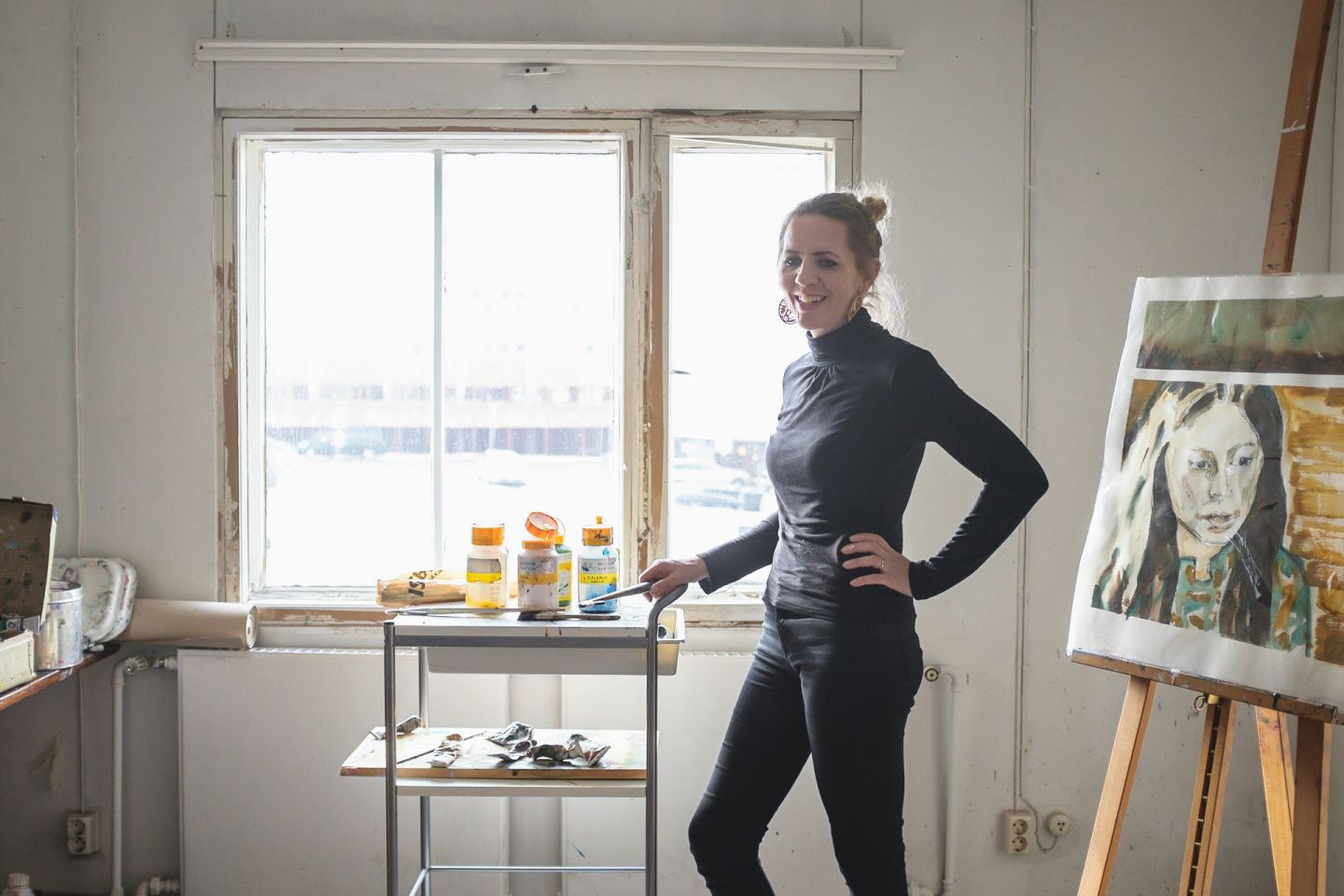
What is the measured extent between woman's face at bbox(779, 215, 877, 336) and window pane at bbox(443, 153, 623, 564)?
33.3 inches

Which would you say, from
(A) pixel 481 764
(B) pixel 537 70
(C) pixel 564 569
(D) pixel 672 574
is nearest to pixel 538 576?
(C) pixel 564 569

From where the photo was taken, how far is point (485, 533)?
1.98 m

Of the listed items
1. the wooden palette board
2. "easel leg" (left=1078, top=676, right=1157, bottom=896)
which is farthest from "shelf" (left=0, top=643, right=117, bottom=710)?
"easel leg" (left=1078, top=676, right=1157, bottom=896)

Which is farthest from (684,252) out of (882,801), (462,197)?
(882,801)

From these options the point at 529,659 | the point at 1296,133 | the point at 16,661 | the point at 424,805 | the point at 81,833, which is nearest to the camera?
the point at 1296,133

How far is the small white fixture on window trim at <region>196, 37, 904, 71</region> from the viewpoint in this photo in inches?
92.1

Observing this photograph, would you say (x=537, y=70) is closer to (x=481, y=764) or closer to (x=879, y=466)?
(x=879, y=466)

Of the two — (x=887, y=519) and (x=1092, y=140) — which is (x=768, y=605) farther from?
(x=1092, y=140)

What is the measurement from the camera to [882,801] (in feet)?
5.24

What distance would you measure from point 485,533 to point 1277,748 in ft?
4.79

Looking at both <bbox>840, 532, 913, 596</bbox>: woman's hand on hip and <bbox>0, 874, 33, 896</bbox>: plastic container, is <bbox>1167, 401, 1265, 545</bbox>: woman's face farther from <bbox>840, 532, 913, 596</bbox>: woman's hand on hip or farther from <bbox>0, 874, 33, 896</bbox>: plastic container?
<bbox>0, 874, 33, 896</bbox>: plastic container

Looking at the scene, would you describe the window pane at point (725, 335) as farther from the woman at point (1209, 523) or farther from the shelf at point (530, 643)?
the woman at point (1209, 523)

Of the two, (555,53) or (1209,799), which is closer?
(1209,799)

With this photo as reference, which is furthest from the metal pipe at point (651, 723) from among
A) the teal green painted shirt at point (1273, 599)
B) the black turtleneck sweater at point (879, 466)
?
the teal green painted shirt at point (1273, 599)
